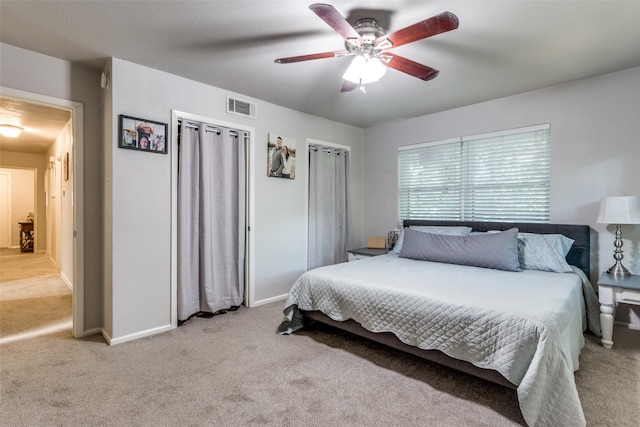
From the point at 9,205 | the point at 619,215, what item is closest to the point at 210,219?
the point at 619,215

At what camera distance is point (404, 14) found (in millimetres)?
2031

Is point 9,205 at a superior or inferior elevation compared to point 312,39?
inferior

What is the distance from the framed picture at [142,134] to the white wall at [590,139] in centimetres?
351

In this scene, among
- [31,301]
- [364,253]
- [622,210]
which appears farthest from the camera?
[364,253]

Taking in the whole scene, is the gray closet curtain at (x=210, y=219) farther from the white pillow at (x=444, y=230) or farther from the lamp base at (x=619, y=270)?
the lamp base at (x=619, y=270)

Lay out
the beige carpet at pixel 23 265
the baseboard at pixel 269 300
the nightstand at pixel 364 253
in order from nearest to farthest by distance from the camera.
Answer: the baseboard at pixel 269 300, the nightstand at pixel 364 253, the beige carpet at pixel 23 265

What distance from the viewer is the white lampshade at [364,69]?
210cm

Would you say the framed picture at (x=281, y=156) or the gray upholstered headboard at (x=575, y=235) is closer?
the gray upholstered headboard at (x=575, y=235)

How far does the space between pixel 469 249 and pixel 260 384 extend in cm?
225

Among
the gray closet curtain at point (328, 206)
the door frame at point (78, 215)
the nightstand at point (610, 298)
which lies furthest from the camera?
the gray closet curtain at point (328, 206)

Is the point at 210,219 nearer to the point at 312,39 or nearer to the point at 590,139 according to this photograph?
the point at 312,39

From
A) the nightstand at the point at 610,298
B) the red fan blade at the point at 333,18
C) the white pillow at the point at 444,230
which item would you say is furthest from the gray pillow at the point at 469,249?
the red fan blade at the point at 333,18

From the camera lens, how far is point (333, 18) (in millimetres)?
1678

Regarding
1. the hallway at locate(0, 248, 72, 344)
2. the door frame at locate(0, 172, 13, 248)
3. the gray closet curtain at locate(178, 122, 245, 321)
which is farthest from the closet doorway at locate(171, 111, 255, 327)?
the door frame at locate(0, 172, 13, 248)
